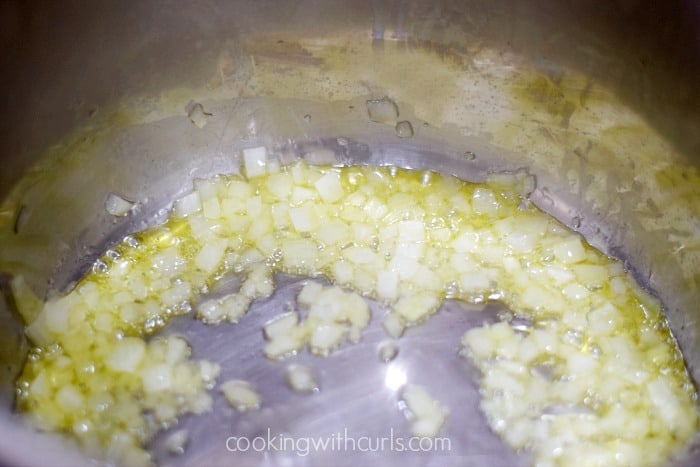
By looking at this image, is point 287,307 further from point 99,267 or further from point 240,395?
point 99,267

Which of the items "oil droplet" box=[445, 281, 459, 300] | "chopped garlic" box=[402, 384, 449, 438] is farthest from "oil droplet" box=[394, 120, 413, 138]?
"chopped garlic" box=[402, 384, 449, 438]

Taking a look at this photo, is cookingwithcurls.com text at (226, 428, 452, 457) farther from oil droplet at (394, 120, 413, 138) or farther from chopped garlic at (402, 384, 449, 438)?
oil droplet at (394, 120, 413, 138)

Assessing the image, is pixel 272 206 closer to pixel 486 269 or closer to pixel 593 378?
pixel 486 269

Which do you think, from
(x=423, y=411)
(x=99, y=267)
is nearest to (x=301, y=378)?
(x=423, y=411)

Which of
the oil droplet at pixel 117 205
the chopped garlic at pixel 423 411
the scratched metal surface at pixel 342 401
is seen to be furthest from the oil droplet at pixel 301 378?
the oil droplet at pixel 117 205

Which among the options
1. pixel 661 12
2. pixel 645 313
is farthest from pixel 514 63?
pixel 645 313

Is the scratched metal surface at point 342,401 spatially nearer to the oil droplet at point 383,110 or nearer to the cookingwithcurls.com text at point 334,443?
the cookingwithcurls.com text at point 334,443
